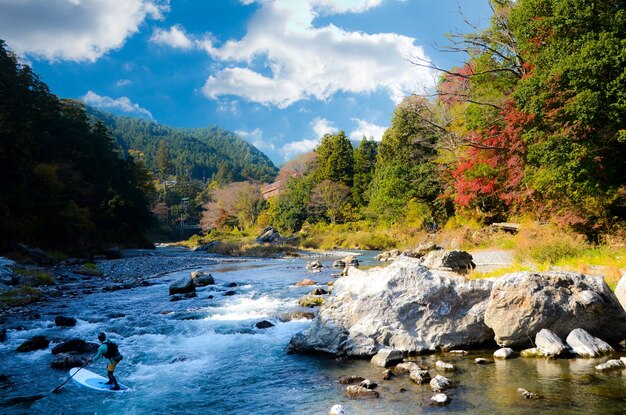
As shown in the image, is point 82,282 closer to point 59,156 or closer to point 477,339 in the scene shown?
point 477,339

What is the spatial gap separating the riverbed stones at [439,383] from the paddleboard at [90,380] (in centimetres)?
597

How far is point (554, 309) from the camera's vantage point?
860cm

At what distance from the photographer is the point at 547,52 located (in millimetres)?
14344

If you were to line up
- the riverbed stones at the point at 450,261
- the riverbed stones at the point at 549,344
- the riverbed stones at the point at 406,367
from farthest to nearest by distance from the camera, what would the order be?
1. the riverbed stones at the point at 450,261
2. the riverbed stones at the point at 549,344
3. the riverbed stones at the point at 406,367

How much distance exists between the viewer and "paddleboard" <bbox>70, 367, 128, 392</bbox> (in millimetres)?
8023

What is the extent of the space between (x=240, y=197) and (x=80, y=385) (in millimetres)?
71195

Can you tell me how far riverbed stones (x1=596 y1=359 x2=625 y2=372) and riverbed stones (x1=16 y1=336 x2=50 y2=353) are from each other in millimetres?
12704

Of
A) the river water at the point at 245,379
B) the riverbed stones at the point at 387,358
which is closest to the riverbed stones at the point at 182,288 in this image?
the river water at the point at 245,379

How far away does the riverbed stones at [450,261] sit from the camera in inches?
596

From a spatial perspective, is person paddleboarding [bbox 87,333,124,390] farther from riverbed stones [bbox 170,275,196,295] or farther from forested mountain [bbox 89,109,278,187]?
forested mountain [bbox 89,109,278,187]

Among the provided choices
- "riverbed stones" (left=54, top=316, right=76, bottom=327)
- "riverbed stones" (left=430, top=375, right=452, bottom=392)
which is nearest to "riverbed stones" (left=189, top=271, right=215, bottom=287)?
"riverbed stones" (left=54, top=316, right=76, bottom=327)

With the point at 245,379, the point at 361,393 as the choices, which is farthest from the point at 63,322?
the point at 361,393

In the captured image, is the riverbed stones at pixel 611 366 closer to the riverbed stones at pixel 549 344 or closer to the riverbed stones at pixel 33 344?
the riverbed stones at pixel 549 344

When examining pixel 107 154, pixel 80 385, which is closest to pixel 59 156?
pixel 107 154
